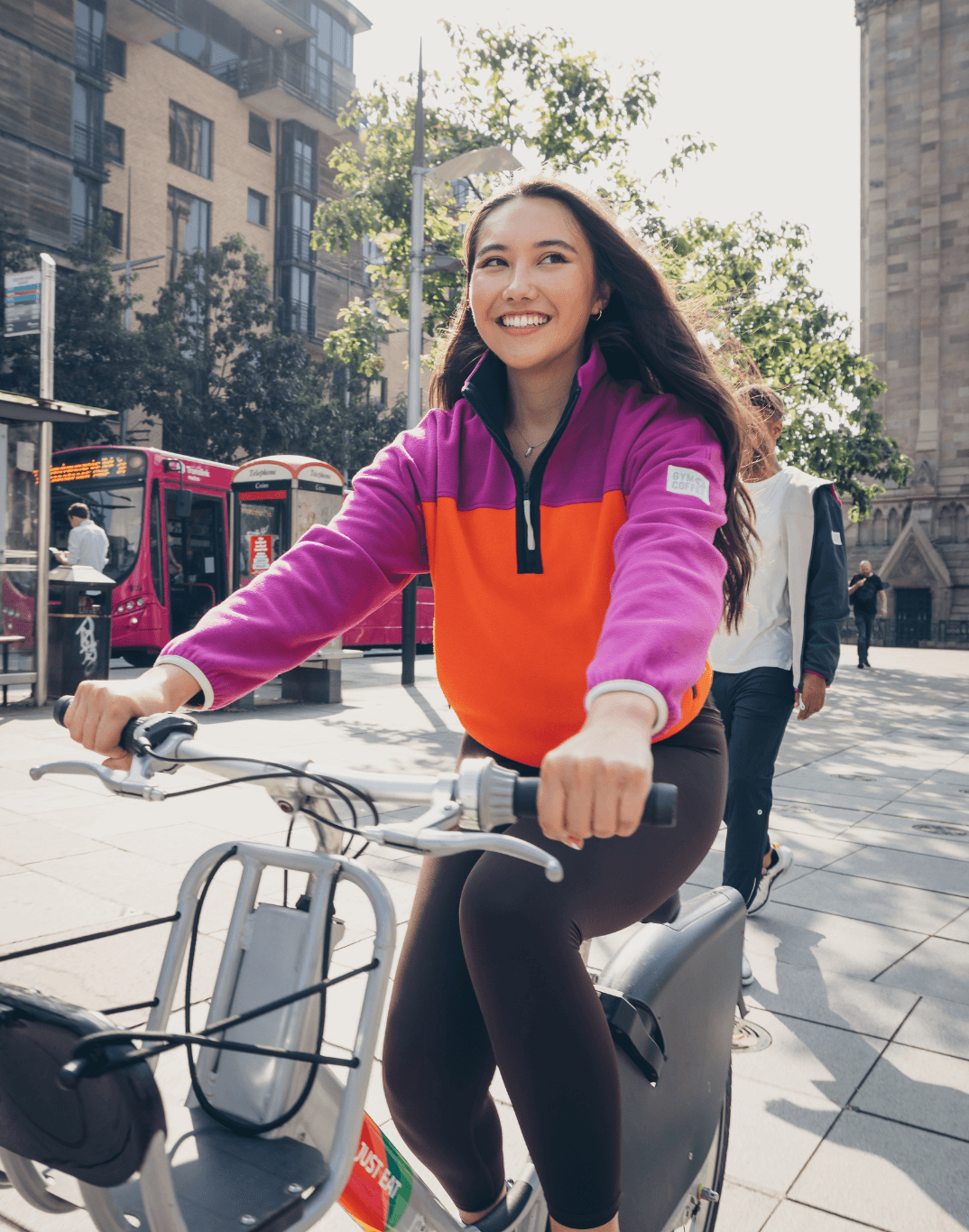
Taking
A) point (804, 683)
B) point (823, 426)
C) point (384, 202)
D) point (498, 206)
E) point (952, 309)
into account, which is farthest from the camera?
point (952, 309)

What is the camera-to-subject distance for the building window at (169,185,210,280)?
105 ft

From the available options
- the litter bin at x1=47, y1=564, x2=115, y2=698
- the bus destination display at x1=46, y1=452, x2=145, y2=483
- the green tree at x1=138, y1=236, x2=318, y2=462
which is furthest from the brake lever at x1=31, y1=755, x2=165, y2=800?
the green tree at x1=138, y1=236, x2=318, y2=462

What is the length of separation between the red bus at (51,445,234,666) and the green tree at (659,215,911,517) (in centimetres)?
826

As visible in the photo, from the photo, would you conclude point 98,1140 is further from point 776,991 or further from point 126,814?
point 126,814

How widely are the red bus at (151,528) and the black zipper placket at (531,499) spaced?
13608mm

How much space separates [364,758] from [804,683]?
Answer: 15.2 feet

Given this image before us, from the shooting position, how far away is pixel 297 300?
3684 centimetres

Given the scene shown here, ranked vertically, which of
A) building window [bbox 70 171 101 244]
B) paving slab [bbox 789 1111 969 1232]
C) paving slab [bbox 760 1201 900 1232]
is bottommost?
paving slab [bbox 760 1201 900 1232]

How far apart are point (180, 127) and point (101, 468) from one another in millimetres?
21678

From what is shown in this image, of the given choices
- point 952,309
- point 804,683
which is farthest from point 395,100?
point 952,309

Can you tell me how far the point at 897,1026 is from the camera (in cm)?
335

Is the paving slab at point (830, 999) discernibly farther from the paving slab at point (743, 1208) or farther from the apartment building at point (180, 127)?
the apartment building at point (180, 127)

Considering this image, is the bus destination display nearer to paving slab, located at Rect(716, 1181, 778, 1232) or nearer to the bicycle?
paving slab, located at Rect(716, 1181, 778, 1232)

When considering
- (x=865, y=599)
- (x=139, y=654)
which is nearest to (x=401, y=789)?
(x=139, y=654)
